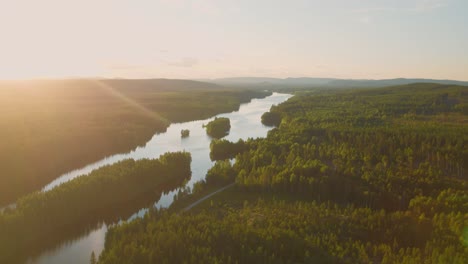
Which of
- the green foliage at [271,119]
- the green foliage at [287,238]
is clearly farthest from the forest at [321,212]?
the green foliage at [271,119]

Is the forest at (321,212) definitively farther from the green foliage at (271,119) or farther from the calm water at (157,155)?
the green foliage at (271,119)

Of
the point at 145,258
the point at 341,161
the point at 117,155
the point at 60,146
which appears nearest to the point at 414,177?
the point at 341,161

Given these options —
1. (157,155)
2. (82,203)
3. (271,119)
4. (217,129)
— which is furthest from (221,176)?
(271,119)

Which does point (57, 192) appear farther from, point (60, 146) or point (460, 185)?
point (460, 185)

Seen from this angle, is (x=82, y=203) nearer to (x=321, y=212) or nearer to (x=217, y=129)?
(x=321, y=212)

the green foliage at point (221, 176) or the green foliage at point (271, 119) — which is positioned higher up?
the green foliage at point (271, 119)

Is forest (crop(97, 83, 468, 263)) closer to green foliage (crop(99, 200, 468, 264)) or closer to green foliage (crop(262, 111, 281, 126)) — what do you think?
green foliage (crop(99, 200, 468, 264))
